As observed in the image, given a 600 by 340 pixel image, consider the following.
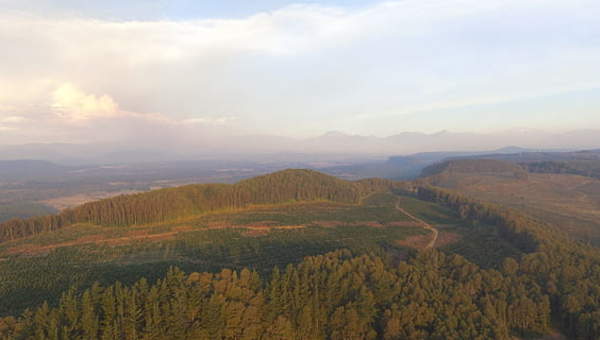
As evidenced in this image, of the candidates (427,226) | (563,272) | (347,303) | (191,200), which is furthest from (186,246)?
(563,272)

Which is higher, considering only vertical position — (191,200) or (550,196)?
(191,200)

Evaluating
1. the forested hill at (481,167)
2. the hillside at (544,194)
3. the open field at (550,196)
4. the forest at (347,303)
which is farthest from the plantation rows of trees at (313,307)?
the forested hill at (481,167)

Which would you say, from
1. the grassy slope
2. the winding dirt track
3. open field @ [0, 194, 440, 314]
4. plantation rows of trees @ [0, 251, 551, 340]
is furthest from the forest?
the grassy slope

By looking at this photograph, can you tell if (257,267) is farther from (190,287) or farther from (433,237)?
(433,237)

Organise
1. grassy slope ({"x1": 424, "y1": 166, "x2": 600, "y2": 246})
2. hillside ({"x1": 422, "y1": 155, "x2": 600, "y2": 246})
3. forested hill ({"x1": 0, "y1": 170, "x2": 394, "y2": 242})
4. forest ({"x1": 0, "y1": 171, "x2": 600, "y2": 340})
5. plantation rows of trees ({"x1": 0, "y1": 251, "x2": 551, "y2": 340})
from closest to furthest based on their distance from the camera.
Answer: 1. plantation rows of trees ({"x1": 0, "y1": 251, "x2": 551, "y2": 340})
2. forest ({"x1": 0, "y1": 171, "x2": 600, "y2": 340})
3. forested hill ({"x1": 0, "y1": 170, "x2": 394, "y2": 242})
4. grassy slope ({"x1": 424, "y1": 166, "x2": 600, "y2": 246})
5. hillside ({"x1": 422, "y1": 155, "x2": 600, "y2": 246})

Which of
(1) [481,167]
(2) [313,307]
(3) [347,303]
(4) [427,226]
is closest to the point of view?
(2) [313,307]

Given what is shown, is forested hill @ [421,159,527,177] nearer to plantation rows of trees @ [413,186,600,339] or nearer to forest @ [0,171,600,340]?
plantation rows of trees @ [413,186,600,339]

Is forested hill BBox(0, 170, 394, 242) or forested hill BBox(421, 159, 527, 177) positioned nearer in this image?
forested hill BBox(0, 170, 394, 242)

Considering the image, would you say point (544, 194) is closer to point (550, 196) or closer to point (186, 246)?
point (550, 196)
